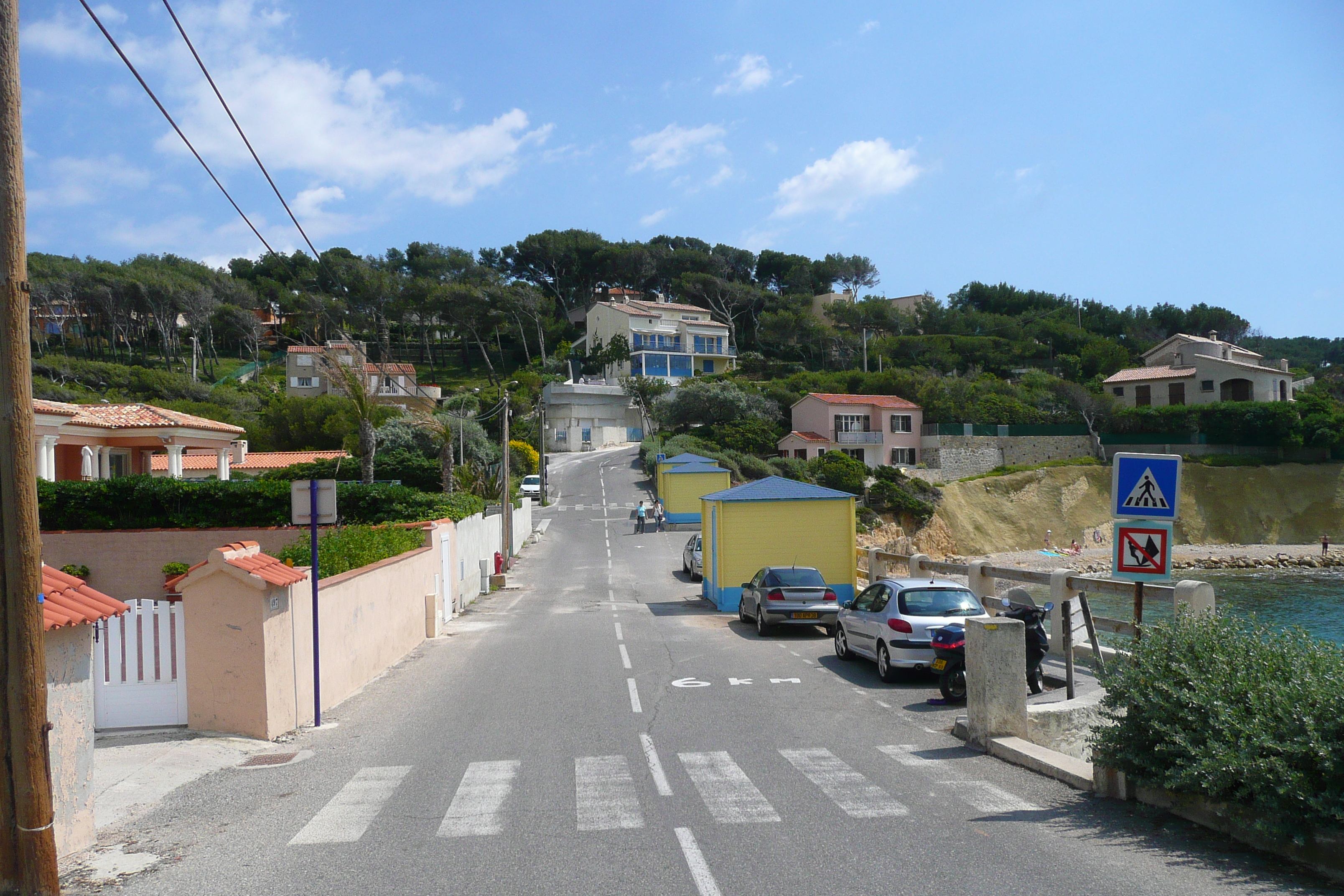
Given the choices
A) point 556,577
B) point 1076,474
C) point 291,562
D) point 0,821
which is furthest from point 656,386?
point 0,821

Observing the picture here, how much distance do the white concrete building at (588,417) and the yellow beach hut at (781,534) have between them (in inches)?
2612

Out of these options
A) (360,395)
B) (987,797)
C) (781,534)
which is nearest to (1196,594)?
(987,797)

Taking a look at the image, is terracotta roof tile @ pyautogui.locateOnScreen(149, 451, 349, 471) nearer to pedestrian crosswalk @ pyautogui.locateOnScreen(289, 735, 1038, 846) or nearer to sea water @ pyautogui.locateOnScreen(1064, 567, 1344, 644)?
sea water @ pyautogui.locateOnScreen(1064, 567, 1344, 644)

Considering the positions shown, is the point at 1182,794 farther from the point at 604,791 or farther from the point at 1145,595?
the point at 1145,595

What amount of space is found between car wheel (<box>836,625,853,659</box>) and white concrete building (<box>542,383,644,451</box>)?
74.5 m

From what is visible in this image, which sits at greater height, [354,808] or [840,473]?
[840,473]

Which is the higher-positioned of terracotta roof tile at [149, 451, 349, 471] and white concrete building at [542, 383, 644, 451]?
white concrete building at [542, 383, 644, 451]

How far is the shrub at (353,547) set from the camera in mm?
16188

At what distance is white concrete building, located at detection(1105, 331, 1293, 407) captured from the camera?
77.5 meters

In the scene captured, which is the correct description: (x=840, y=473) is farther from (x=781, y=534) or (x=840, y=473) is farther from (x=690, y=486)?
(x=781, y=534)

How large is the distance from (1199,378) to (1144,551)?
271 ft

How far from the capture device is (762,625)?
18.7 meters

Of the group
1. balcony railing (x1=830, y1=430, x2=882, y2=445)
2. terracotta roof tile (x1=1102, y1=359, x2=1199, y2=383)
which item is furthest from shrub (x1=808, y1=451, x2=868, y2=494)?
terracotta roof tile (x1=1102, y1=359, x2=1199, y2=383)

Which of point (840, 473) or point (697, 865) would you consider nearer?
point (697, 865)
